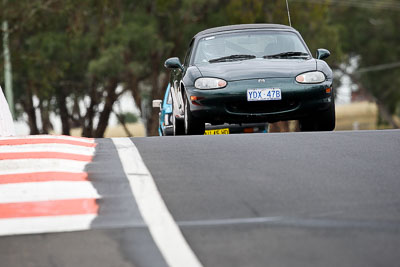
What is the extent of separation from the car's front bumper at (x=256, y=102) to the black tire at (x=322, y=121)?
29 centimetres

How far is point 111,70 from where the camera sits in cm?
3472

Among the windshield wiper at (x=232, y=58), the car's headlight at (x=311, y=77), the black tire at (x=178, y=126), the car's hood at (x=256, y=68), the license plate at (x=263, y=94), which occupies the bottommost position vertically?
the black tire at (x=178, y=126)

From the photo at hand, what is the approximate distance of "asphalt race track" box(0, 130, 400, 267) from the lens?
4.61 metres

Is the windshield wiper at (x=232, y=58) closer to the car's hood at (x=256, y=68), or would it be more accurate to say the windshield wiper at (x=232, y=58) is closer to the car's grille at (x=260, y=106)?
the car's hood at (x=256, y=68)

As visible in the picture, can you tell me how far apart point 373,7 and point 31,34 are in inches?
829

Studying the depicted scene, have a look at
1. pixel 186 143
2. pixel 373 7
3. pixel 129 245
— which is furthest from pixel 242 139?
pixel 373 7

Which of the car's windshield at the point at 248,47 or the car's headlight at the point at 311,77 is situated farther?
the car's windshield at the point at 248,47

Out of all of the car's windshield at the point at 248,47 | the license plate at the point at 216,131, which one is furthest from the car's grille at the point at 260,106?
the license plate at the point at 216,131

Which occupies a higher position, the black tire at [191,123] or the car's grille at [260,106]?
the car's grille at [260,106]

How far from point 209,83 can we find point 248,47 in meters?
1.26

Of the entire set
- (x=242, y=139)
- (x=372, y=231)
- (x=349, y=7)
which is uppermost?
(x=372, y=231)

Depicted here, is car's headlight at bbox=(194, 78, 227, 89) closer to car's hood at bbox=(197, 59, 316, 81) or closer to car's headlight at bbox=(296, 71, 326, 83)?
car's hood at bbox=(197, 59, 316, 81)

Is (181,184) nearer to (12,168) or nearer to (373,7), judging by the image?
(12,168)

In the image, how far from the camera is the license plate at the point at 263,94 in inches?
444
